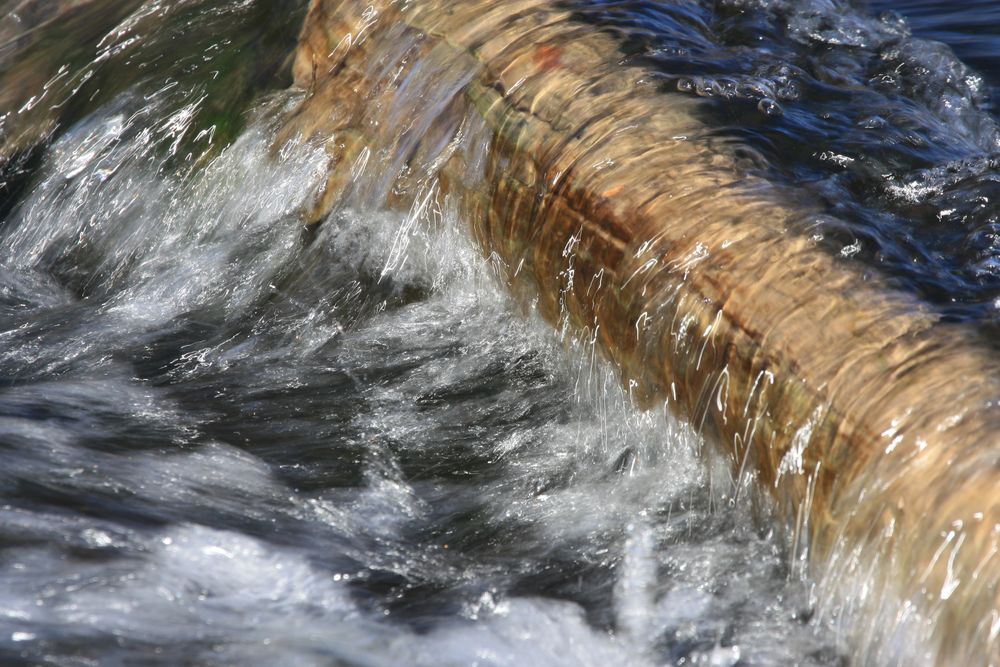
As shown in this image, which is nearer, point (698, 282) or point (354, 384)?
point (698, 282)

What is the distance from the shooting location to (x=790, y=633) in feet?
7.94

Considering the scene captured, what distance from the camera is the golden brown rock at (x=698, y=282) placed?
2205mm

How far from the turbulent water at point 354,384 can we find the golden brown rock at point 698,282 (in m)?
0.14

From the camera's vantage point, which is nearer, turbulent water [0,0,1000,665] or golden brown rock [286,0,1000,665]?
golden brown rock [286,0,1000,665]

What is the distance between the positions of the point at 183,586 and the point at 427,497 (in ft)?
2.44

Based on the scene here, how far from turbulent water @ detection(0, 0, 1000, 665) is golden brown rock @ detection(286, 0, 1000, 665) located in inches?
5.5

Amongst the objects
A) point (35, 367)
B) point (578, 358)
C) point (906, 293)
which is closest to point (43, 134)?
point (35, 367)

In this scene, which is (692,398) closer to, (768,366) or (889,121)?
(768,366)

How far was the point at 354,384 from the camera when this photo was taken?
11.7 ft

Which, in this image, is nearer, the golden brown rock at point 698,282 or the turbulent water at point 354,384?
the golden brown rock at point 698,282

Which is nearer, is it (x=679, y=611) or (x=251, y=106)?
(x=679, y=611)

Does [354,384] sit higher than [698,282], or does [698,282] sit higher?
[698,282]

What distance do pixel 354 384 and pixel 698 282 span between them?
4.21 feet

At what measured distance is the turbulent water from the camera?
8.06 ft
